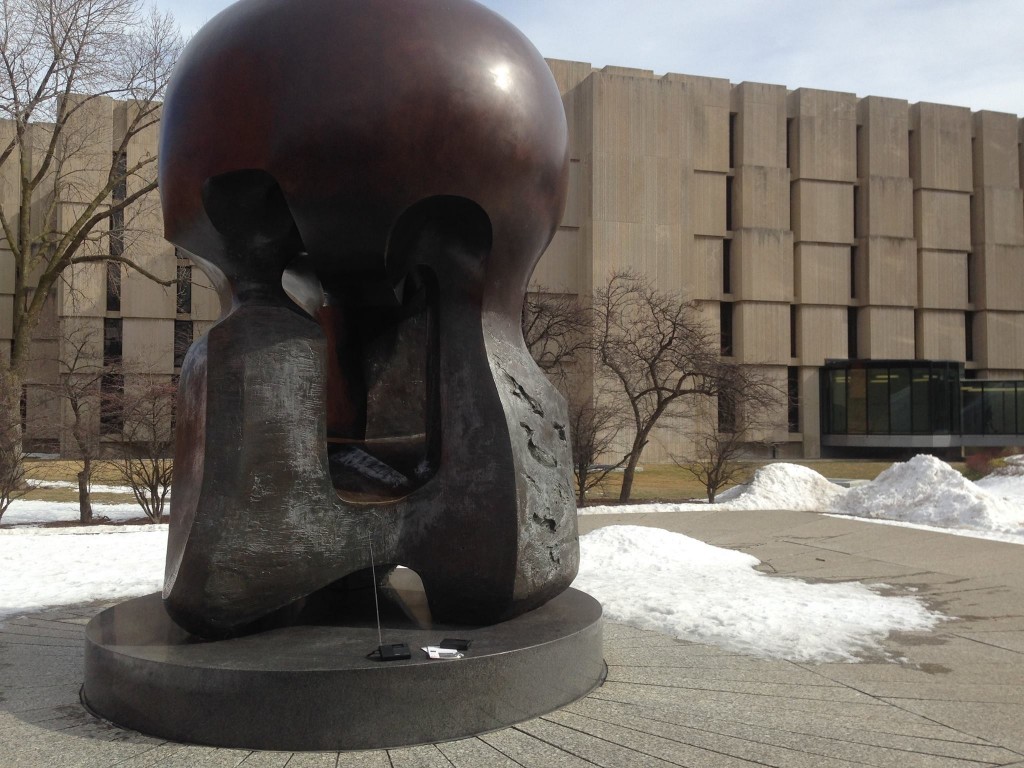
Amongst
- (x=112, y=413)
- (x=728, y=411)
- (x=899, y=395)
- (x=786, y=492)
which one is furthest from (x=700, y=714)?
(x=899, y=395)

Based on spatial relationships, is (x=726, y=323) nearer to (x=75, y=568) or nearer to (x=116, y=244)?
(x=116, y=244)

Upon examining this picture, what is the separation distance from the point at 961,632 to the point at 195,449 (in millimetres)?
5234

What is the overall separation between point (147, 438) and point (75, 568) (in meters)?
8.40

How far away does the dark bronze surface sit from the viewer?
4.14 metres

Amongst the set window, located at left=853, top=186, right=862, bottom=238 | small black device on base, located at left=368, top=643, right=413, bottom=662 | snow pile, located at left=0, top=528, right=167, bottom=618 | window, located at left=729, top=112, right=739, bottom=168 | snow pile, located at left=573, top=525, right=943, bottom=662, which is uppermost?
window, located at left=729, top=112, right=739, bottom=168

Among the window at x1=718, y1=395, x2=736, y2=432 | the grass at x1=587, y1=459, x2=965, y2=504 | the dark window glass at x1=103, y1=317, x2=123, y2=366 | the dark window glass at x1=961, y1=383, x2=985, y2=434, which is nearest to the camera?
the window at x1=718, y1=395, x2=736, y2=432

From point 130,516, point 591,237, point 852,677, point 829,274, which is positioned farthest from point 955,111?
point 852,677

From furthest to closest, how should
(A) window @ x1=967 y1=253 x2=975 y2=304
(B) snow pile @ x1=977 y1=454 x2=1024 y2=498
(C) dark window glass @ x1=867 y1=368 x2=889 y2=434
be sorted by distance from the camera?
(A) window @ x1=967 y1=253 x2=975 y2=304 < (C) dark window glass @ x1=867 y1=368 x2=889 y2=434 < (B) snow pile @ x1=977 y1=454 x2=1024 y2=498

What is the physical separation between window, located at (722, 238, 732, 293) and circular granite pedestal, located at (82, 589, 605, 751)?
1370 inches

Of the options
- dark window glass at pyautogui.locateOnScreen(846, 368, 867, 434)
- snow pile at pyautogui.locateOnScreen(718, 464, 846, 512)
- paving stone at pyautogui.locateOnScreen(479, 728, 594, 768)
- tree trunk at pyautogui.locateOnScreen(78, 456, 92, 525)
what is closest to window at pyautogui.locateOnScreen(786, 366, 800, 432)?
dark window glass at pyautogui.locateOnScreen(846, 368, 867, 434)

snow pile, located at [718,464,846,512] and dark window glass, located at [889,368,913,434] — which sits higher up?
dark window glass, located at [889,368,913,434]

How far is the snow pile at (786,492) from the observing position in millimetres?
14594

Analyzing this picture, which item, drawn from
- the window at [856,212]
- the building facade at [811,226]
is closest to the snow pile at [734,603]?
the building facade at [811,226]

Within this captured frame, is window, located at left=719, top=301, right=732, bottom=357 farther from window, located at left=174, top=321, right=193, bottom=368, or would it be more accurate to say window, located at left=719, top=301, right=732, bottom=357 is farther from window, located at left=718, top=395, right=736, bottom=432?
window, located at left=174, top=321, right=193, bottom=368
